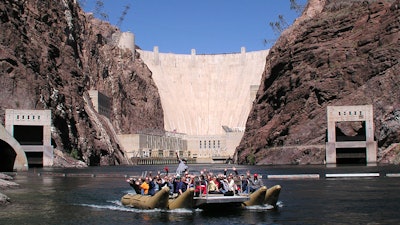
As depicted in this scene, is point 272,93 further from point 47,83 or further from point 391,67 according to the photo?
point 47,83

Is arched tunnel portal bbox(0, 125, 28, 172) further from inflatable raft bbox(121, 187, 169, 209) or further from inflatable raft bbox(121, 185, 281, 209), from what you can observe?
inflatable raft bbox(121, 185, 281, 209)

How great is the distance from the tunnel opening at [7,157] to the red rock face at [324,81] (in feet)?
187

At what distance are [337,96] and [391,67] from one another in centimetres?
1403

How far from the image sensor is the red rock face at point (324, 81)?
129375mm

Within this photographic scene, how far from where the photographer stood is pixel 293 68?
511 feet

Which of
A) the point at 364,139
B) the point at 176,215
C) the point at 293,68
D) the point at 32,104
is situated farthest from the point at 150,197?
the point at 293,68

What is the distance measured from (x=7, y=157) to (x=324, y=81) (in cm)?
7103

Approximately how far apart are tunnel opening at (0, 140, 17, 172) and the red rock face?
5710 cm

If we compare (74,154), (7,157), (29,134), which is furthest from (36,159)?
(7,157)

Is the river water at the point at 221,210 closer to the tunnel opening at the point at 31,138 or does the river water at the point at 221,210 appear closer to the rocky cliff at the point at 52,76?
the tunnel opening at the point at 31,138

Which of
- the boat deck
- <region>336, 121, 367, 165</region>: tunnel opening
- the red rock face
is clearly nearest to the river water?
the boat deck

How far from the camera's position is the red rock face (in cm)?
12938

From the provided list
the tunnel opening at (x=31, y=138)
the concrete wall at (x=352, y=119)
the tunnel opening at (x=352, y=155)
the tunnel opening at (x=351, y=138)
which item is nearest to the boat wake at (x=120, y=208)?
the concrete wall at (x=352, y=119)

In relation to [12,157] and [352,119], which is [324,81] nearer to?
[352,119]
